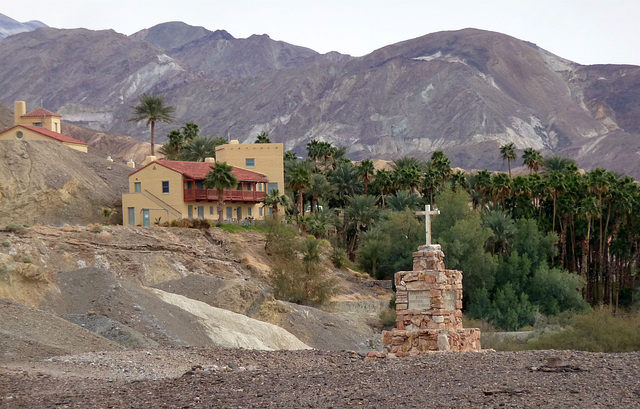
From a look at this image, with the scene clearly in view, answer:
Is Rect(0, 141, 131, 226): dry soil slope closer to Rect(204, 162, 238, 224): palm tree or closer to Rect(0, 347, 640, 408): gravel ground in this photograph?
Rect(204, 162, 238, 224): palm tree

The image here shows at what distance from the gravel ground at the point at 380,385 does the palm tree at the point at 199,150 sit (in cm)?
7414

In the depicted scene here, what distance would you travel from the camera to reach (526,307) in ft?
222

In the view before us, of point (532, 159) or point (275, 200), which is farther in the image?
point (532, 159)

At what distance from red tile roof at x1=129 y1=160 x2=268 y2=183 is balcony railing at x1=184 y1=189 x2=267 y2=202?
40.5 inches

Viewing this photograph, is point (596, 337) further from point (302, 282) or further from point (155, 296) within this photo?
point (302, 282)

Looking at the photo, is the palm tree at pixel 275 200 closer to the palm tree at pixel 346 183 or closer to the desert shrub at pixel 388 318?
the palm tree at pixel 346 183

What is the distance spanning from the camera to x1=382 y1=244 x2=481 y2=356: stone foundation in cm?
2459

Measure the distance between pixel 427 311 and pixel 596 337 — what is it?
91.1ft

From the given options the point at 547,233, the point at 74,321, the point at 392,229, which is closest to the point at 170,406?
the point at 74,321

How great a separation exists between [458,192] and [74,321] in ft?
146

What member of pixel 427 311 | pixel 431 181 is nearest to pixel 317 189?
pixel 431 181

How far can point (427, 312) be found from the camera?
24.8m

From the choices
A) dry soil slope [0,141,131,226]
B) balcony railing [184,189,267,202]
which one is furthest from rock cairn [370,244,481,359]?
dry soil slope [0,141,131,226]

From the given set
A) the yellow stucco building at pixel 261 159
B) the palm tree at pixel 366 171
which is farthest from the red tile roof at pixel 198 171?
the palm tree at pixel 366 171
